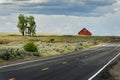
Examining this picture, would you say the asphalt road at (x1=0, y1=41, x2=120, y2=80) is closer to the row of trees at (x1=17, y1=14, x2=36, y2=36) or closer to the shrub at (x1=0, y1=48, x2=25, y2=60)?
the shrub at (x1=0, y1=48, x2=25, y2=60)

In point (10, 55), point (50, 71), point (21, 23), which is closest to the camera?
point (50, 71)

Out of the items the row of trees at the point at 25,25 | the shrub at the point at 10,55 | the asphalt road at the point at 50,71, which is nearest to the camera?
the asphalt road at the point at 50,71

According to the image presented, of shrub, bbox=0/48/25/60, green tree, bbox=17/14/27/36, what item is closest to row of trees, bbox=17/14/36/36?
green tree, bbox=17/14/27/36

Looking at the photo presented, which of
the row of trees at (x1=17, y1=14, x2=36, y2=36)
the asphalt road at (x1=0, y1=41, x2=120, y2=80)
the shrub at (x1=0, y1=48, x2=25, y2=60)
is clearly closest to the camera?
the asphalt road at (x1=0, y1=41, x2=120, y2=80)

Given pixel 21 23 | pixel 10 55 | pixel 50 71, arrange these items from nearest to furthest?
pixel 50 71, pixel 10 55, pixel 21 23

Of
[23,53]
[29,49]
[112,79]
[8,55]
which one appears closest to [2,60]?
[8,55]

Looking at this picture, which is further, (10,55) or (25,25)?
(25,25)

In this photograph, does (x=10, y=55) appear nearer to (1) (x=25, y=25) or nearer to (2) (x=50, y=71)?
(2) (x=50, y=71)

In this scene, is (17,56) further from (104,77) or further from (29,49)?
(104,77)

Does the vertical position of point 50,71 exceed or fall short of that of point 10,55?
it exceeds it

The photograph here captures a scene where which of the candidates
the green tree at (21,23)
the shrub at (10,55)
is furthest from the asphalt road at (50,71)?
the green tree at (21,23)

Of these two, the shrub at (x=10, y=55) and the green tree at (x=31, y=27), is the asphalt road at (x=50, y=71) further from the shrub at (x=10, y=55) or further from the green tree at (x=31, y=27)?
the green tree at (x=31, y=27)

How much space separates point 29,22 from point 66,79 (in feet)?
520

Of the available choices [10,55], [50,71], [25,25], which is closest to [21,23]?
[25,25]
